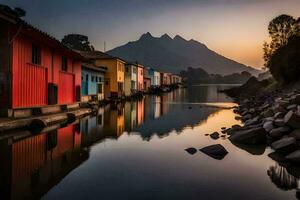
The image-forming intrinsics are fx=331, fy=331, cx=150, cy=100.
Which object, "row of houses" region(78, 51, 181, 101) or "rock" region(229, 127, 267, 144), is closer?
"rock" region(229, 127, 267, 144)

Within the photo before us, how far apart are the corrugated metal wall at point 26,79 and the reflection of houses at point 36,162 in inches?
142

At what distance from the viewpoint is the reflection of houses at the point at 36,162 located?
8266 mm

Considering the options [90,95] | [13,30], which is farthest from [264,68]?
[13,30]

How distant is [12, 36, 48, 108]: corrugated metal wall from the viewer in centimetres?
1808

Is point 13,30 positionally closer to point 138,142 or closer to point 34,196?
point 138,142

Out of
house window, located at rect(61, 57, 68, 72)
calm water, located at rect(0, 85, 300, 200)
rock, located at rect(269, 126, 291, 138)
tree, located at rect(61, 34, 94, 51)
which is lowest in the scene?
calm water, located at rect(0, 85, 300, 200)

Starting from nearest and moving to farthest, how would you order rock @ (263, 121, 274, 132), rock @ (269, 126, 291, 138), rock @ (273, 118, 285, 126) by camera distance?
rock @ (269, 126, 291, 138) → rock @ (273, 118, 285, 126) → rock @ (263, 121, 274, 132)

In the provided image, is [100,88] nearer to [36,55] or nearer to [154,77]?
[36,55]

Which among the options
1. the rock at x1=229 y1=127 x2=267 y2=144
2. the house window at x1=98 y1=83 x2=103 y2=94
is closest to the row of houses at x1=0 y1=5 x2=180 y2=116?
the rock at x1=229 y1=127 x2=267 y2=144

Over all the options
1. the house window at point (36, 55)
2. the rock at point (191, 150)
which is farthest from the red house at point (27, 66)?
the rock at point (191, 150)

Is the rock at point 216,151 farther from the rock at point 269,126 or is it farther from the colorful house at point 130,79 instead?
the colorful house at point 130,79

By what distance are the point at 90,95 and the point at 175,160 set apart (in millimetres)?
28691

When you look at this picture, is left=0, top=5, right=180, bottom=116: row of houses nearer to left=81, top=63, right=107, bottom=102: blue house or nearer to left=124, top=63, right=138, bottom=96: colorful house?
left=81, top=63, right=107, bottom=102: blue house

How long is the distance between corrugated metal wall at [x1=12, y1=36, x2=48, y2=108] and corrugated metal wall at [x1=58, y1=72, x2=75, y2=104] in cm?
382
